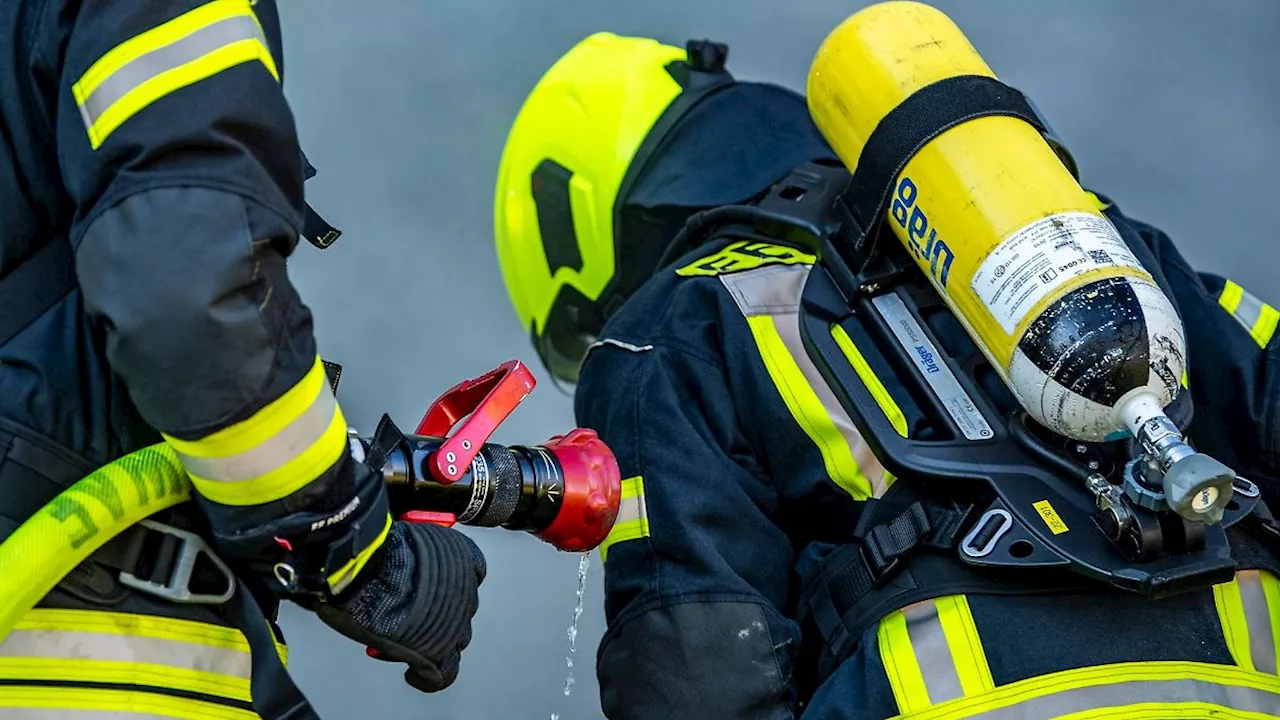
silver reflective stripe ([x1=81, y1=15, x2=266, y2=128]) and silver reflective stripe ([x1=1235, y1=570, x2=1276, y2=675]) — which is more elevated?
silver reflective stripe ([x1=81, y1=15, x2=266, y2=128])

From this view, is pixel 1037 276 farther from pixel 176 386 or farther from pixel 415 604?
pixel 176 386

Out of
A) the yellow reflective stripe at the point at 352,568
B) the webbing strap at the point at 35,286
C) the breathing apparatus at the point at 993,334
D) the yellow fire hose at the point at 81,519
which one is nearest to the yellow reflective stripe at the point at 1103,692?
the breathing apparatus at the point at 993,334

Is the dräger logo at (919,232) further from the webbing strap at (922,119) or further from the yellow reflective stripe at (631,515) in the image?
the yellow reflective stripe at (631,515)

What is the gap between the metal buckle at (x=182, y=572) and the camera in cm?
140

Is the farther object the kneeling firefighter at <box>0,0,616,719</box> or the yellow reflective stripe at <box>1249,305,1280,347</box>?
the yellow reflective stripe at <box>1249,305,1280,347</box>

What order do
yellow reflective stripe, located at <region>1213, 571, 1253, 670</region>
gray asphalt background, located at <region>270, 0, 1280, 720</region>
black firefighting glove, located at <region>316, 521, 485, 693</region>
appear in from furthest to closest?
gray asphalt background, located at <region>270, 0, 1280, 720</region>, yellow reflective stripe, located at <region>1213, 571, 1253, 670</region>, black firefighting glove, located at <region>316, 521, 485, 693</region>

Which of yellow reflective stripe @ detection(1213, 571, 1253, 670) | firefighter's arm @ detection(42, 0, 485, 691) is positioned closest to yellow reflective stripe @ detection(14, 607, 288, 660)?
firefighter's arm @ detection(42, 0, 485, 691)

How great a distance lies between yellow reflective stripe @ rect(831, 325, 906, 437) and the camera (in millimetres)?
1785

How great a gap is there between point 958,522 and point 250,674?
771mm

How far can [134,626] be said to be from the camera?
1.39m

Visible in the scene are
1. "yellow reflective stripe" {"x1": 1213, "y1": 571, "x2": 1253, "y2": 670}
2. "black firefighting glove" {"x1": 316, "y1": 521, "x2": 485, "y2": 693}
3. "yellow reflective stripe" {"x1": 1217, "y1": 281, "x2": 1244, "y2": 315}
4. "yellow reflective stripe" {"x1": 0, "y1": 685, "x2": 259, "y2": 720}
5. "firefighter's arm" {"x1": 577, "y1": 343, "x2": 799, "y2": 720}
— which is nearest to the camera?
"yellow reflective stripe" {"x1": 0, "y1": 685, "x2": 259, "y2": 720}

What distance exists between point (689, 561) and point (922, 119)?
58 cm

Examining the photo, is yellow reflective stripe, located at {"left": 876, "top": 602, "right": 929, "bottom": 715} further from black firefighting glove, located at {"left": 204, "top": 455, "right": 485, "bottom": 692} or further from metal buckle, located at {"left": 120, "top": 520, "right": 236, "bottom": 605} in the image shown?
metal buckle, located at {"left": 120, "top": 520, "right": 236, "bottom": 605}

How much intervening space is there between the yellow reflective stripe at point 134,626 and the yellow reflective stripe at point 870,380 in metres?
0.77
